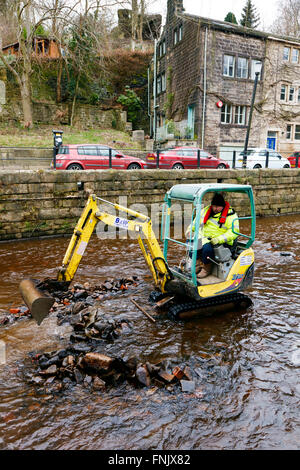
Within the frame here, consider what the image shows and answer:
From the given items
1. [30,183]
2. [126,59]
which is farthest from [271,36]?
[30,183]

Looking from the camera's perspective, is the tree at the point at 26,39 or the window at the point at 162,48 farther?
the window at the point at 162,48

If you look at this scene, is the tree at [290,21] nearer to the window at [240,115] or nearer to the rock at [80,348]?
the window at [240,115]

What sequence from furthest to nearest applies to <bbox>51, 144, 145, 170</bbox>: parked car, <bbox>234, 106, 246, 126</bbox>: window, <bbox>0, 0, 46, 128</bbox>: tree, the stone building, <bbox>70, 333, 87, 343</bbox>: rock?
<bbox>234, 106, 246, 126</bbox>: window < the stone building < <bbox>0, 0, 46, 128</bbox>: tree < <bbox>51, 144, 145, 170</bbox>: parked car < <bbox>70, 333, 87, 343</bbox>: rock

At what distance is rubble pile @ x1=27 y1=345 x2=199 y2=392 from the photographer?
165 inches

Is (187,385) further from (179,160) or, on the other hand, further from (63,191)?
(179,160)

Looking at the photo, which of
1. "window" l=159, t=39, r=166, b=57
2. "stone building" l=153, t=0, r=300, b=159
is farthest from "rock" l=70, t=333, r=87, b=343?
"window" l=159, t=39, r=166, b=57

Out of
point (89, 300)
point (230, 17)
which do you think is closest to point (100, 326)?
point (89, 300)

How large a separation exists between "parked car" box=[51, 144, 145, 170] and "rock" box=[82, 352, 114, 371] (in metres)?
10.6

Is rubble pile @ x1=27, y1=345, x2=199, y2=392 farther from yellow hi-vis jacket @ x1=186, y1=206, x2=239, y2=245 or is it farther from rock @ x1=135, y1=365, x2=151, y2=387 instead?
yellow hi-vis jacket @ x1=186, y1=206, x2=239, y2=245

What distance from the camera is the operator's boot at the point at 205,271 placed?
596 cm

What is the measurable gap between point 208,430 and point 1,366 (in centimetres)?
268

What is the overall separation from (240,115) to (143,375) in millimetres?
25239

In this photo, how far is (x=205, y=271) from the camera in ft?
19.8

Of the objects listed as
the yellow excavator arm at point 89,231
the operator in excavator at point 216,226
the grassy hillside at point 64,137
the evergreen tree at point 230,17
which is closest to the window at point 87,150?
the grassy hillside at point 64,137
